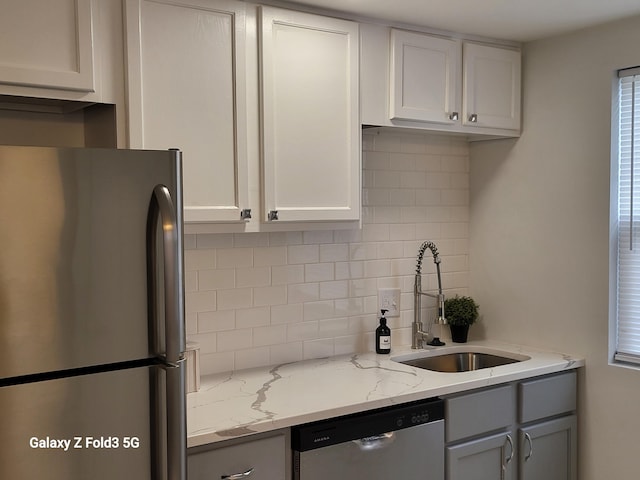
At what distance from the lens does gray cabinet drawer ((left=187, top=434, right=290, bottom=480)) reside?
6.70 ft

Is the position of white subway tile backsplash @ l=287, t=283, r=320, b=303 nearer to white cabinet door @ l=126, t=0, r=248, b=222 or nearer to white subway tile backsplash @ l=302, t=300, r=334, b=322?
white subway tile backsplash @ l=302, t=300, r=334, b=322

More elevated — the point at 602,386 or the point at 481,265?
the point at 481,265

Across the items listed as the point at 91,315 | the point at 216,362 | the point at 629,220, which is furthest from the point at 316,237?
the point at 91,315

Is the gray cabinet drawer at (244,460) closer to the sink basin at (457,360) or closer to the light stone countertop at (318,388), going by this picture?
the light stone countertop at (318,388)

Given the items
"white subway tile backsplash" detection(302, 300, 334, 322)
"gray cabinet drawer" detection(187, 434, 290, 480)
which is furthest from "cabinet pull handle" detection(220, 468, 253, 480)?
"white subway tile backsplash" detection(302, 300, 334, 322)

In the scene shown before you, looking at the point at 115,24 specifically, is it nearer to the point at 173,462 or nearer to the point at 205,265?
the point at 205,265

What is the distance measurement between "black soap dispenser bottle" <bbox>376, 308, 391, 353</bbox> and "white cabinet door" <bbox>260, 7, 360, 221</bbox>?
2.13 feet

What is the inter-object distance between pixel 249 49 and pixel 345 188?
0.66 meters

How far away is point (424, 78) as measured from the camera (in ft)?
9.58

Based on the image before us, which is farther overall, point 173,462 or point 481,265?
point 481,265

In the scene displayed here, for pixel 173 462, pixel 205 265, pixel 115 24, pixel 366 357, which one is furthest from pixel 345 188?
pixel 173 462

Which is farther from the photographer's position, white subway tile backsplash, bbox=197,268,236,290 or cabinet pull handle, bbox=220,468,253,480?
white subway tile backsplash, bbox=197,268,236,290

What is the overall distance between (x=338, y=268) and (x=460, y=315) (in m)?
0.70

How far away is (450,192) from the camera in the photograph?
11.4 ft
